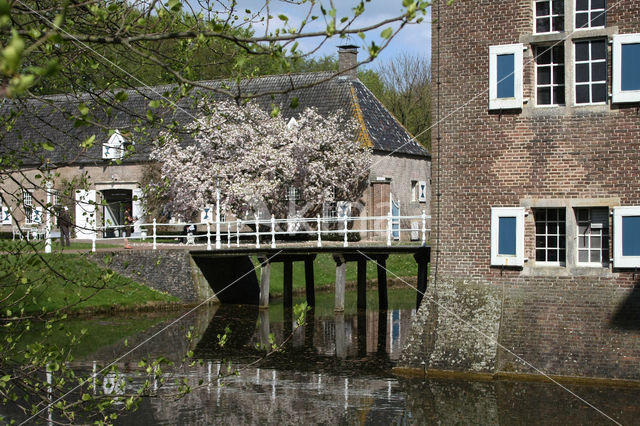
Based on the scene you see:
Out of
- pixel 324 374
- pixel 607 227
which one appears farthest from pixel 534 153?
→ pixel 324 374

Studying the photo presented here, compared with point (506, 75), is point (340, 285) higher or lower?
lower

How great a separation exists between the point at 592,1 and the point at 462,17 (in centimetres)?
212

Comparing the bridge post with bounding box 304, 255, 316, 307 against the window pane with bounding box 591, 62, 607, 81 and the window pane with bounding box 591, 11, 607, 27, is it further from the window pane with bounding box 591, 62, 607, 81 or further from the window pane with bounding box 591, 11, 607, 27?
the window pane with bounding box 591, 11, 607, 27

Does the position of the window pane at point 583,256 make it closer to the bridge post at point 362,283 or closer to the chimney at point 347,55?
the bridge post at point 362,283

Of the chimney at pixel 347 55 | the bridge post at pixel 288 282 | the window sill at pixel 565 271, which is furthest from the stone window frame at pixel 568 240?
the chimney at pixel 347 55

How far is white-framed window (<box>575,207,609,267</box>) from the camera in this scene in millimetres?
14102

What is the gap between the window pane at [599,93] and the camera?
14039 millimetres

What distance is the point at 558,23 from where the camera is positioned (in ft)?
47.1

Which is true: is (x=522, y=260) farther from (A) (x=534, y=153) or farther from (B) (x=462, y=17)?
(B) (x=462, y=17)

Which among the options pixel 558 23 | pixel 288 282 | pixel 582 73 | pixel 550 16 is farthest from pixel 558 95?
pixel 288 282

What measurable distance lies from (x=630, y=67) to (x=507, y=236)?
3279mm

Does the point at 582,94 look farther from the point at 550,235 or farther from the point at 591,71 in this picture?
the point at 550,235

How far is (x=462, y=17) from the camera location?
14914 millimetres

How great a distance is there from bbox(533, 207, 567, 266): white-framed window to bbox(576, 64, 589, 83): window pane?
2096mm
